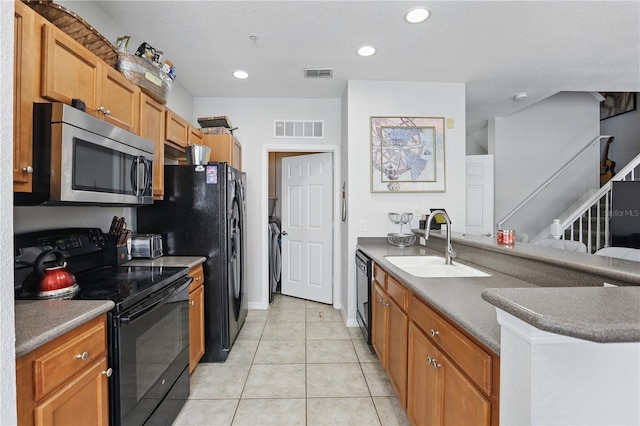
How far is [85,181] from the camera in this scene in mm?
1396

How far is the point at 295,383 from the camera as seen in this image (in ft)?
7.23

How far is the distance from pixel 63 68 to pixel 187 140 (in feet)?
4.85

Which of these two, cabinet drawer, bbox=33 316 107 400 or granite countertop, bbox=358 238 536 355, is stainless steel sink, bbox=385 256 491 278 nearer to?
granite countertop, bbox=358 238 536 355

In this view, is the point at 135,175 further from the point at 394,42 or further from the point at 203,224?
the point at 394,42

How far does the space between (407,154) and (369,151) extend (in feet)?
1.36

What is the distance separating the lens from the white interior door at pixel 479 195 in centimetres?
425

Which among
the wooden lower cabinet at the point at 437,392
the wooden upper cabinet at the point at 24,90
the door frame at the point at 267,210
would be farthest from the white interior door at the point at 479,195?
the wooden upper cabinet at the point at 24,90

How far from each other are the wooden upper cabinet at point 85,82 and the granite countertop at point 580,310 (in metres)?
1.86

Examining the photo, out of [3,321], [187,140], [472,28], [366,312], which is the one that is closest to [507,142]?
[472,28]

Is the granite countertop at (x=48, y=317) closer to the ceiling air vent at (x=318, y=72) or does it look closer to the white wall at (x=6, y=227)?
the white wall at (x=6, y=227)

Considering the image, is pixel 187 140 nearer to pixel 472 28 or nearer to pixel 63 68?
pixel 63 68

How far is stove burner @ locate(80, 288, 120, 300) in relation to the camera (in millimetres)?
1357

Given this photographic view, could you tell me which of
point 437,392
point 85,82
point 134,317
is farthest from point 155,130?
point 437,392

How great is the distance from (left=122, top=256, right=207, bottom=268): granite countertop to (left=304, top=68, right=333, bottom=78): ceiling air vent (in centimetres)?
202
